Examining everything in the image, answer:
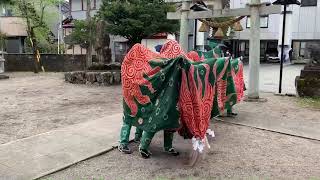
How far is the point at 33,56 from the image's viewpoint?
18938 mm

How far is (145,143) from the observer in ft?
15.6

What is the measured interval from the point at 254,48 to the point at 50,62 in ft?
43.7

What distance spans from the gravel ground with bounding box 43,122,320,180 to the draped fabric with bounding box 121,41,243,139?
474 millimetres

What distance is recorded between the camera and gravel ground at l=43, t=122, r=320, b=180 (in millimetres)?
4277

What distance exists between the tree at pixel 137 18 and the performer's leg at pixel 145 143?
9113 millimetres

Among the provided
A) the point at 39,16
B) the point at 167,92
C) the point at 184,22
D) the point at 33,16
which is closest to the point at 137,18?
the point at 184,22

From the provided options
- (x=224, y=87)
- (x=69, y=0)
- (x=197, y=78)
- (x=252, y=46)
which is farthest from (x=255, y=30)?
(x=69, y=0)

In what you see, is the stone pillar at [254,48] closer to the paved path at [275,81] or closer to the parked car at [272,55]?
the paved path at [275,81]

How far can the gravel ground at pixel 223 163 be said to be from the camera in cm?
428

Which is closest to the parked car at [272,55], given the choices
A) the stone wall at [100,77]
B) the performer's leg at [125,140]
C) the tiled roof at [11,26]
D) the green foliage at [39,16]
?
the green foliage at [39,16]

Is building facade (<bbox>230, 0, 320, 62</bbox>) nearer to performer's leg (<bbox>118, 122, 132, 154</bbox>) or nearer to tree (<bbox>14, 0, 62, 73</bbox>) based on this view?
tree (<bbox>14, 0, 62, 73</bbox>)

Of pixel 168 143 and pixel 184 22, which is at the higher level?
pixel 184 22

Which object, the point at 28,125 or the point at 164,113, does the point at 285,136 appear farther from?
the point at 28,125

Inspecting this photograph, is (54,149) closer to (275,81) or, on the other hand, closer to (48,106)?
(48,106)
